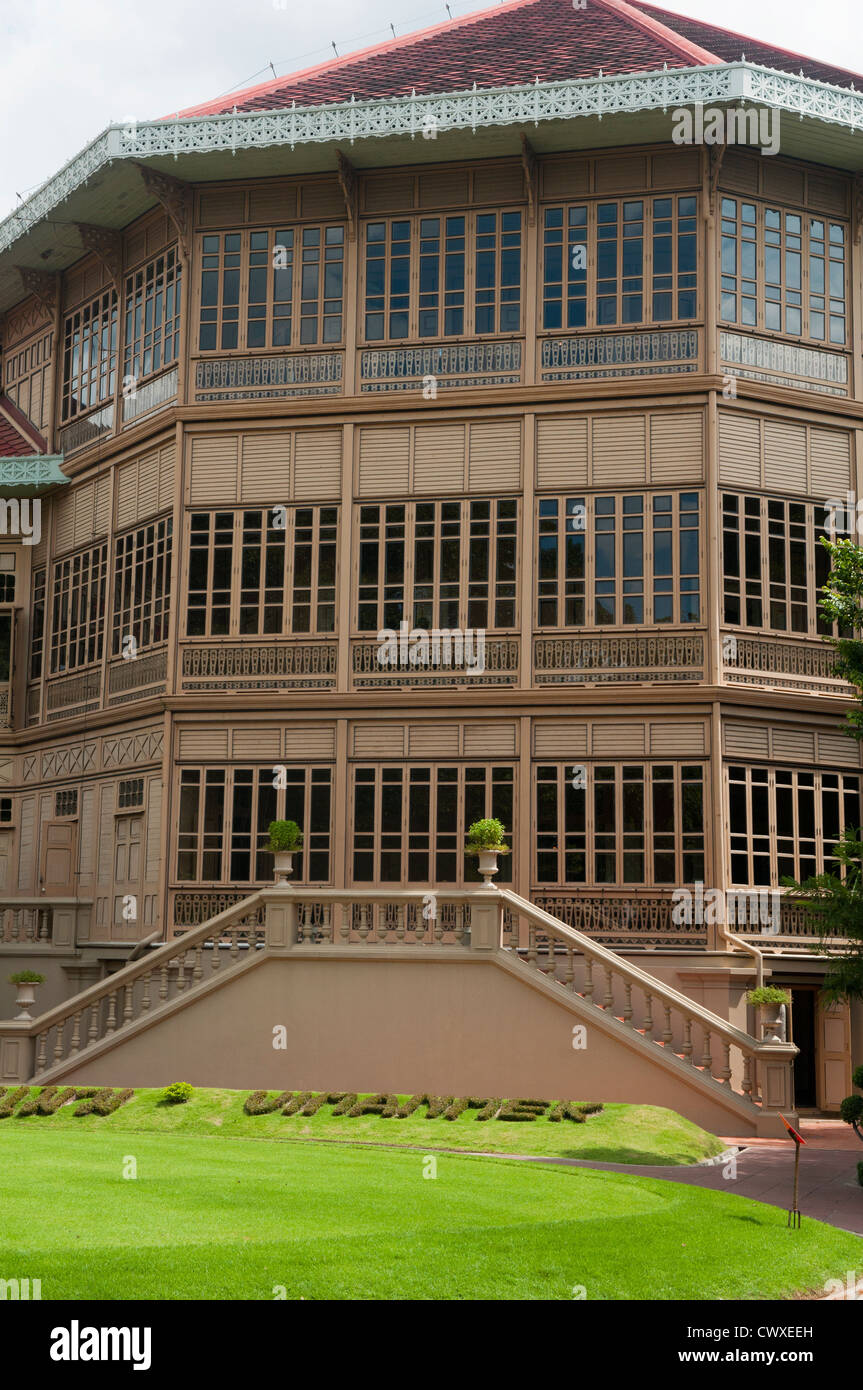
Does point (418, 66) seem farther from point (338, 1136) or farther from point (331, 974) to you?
point (338, 1136)

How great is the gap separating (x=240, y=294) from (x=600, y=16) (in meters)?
8.07

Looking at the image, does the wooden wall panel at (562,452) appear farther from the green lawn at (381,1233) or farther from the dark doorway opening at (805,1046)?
the green lawn at (381,1233)

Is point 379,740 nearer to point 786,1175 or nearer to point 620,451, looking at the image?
point 620,451

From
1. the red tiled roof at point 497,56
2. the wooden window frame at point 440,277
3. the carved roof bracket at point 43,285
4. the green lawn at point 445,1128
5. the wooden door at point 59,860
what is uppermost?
the red tiled roof at point 497,56

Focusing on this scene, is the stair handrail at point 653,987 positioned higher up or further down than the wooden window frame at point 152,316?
further down

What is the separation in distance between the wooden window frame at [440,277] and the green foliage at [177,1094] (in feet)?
39.0

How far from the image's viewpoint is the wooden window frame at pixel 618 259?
75.8ft

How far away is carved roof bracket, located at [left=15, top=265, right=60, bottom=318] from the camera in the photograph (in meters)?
28.5

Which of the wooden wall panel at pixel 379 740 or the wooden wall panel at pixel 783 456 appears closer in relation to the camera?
the wooden wall panel at pixel 783 456

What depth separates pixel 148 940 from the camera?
23.1 metres

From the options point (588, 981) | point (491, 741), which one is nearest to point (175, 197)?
point (491, 741)

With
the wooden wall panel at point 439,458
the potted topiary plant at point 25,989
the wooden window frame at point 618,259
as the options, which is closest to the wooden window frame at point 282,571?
the wooden wall panel at point 439,458

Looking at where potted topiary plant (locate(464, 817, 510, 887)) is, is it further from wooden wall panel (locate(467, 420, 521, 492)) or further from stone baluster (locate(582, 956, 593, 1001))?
wooden wall panel (locate(467, 420, 521, 492))

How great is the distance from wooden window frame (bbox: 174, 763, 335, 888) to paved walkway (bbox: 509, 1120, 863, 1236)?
8.14 meters
